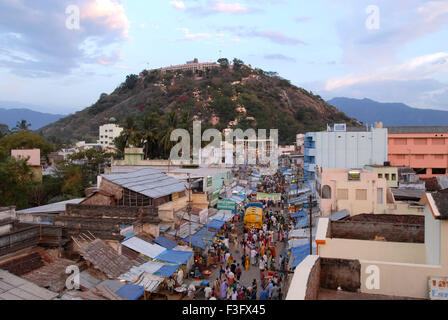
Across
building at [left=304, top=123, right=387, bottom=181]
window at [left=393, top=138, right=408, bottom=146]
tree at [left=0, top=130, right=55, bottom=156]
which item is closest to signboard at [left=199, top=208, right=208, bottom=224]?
building at [left=304, top=123, right=387, bottom=181]

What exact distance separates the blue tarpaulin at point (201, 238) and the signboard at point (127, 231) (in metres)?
3.15

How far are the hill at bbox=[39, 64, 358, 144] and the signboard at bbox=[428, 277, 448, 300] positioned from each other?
7909 centimetres

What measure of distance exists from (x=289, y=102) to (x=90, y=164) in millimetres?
82079

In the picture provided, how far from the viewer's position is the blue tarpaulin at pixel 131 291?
9906 millimetres

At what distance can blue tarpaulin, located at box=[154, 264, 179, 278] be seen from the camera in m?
11.7

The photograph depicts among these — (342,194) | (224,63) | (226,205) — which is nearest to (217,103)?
(224,63)

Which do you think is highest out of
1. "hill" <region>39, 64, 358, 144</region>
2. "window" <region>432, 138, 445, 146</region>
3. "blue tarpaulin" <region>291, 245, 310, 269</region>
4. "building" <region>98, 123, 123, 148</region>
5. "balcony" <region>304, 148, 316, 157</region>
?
"hill" <region>39, 64, 358, 144</region>

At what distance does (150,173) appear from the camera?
70.1 feet

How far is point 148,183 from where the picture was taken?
1842 centimetres

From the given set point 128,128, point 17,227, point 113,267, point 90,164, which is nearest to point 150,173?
point 17,227

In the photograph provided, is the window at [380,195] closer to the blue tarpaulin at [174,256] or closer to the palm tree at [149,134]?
the blue tarpaulin at [174,256]

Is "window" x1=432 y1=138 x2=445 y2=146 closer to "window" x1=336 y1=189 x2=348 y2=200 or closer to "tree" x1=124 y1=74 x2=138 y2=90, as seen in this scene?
"window" x1=336 y1=189 x2=348 y2=200
